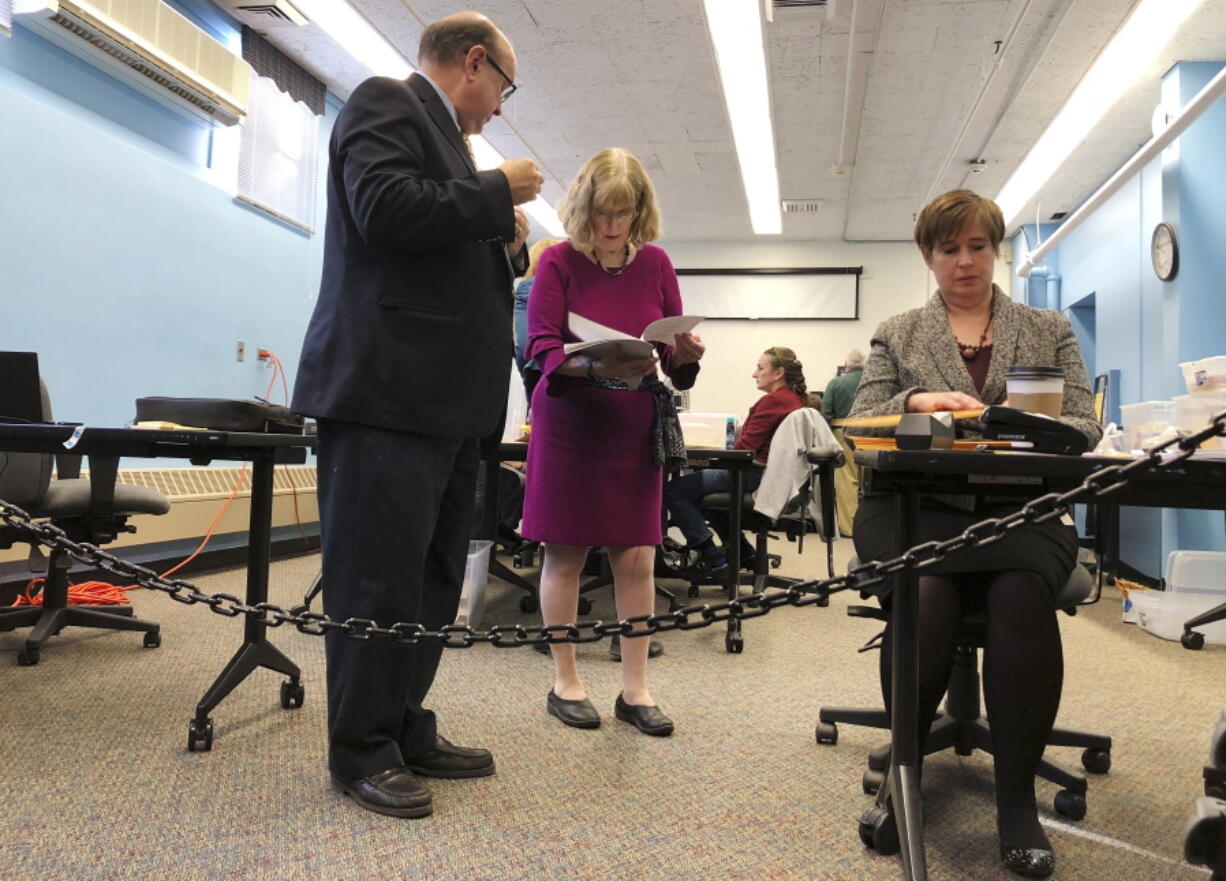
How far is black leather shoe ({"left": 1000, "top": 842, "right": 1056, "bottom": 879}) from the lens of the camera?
4.02ft

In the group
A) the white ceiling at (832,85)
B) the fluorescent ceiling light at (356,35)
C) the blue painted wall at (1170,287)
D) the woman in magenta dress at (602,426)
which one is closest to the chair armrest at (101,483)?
the woman in magenta dress at (602,426)

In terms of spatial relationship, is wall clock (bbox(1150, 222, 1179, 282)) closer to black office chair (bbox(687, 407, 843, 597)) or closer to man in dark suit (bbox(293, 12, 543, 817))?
black office chair (bbox(687, 407, 843, 597))

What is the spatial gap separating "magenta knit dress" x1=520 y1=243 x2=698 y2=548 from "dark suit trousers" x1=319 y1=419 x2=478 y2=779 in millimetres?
451

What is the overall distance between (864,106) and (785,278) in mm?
3509

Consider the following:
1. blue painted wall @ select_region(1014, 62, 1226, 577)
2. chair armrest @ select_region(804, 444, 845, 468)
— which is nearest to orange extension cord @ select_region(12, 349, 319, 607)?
chair armrest @ select_region(804, 444, 845, 468)

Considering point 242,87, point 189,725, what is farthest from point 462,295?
point 242,87

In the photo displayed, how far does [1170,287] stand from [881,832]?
187 inches

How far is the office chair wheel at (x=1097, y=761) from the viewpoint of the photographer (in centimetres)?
169

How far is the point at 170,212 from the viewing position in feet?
13.2

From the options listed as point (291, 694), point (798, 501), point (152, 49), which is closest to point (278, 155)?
point (152, 49)

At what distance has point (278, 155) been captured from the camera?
16.3 feet

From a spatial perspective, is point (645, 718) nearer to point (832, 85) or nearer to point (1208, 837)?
point (1208, 837)

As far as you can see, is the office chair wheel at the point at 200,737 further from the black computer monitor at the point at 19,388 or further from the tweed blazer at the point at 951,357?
the tweed blazer at the point at 951,357

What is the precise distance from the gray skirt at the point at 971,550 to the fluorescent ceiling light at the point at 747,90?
12.1ft
